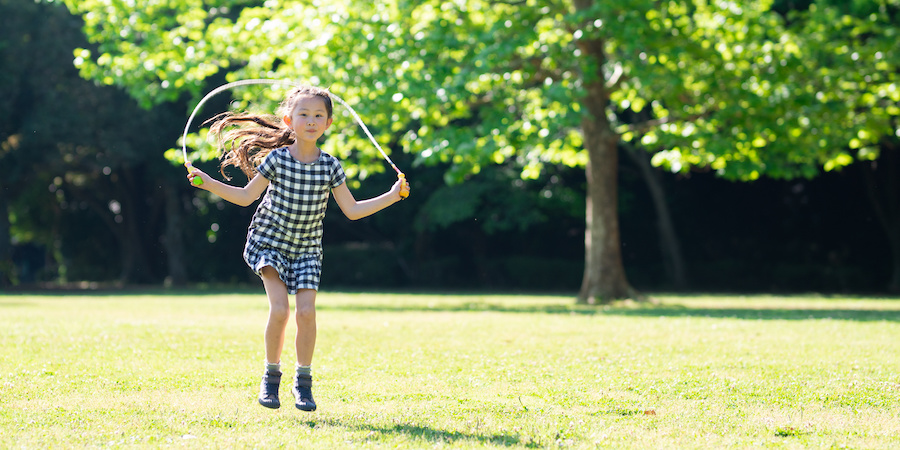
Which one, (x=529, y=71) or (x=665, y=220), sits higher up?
(x=529, y=71)

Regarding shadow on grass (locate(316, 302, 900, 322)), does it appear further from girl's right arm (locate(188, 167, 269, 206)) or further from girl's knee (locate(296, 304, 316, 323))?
→ girl's right arm (locate(188, 167, 269, 206))

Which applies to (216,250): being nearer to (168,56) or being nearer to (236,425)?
(168,56)

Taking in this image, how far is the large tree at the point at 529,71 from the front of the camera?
16.8m

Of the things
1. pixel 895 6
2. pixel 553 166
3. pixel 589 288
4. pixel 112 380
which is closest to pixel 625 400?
pixel 112 380

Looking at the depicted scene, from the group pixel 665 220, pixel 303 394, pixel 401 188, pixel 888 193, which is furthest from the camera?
pixel 665 220

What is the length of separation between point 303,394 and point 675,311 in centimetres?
1255

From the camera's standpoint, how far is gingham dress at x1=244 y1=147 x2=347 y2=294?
5.79m

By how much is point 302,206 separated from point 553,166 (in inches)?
1027

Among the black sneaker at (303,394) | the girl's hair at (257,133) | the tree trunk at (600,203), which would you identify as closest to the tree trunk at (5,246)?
the tree trunk at (600,203)

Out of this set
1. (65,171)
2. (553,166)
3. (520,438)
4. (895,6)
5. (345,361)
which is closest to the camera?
(520,438)

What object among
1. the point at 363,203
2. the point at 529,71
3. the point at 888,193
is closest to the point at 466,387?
the point at 363,203

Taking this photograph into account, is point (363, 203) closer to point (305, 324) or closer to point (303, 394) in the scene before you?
point (305, 324)

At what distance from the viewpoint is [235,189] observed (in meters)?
5.73

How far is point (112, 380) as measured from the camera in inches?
268
